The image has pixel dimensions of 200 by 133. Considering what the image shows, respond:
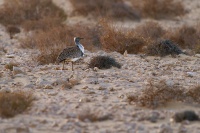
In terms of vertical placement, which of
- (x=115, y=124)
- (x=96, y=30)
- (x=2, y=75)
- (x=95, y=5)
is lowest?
(x=115, y=124)

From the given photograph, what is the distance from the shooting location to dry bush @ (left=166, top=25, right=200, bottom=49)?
15.4 m

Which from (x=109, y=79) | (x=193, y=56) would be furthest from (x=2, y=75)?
(x=193, y=56)

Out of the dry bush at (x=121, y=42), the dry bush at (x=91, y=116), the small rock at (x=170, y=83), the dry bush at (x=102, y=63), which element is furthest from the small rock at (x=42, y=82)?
the dry bush at (x=121, y=42)

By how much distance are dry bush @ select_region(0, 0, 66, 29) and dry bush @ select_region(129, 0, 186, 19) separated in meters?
3.41

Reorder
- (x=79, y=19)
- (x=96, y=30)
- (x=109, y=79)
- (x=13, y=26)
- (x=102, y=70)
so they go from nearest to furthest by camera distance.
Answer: (x=109, y=79) < (x=102, y=70) < (x=96, y=30) < (x=13, y=26) < (x=79, y=19)

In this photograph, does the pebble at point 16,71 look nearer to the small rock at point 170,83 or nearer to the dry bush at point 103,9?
the small rock at point 170,83

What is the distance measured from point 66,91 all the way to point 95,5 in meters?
11.9

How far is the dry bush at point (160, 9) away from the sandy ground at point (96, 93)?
26.6 feet

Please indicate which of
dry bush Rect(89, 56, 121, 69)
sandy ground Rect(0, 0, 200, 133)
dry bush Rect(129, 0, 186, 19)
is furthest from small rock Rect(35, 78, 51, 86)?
dry bush Rect(129, 0, 186, 19)

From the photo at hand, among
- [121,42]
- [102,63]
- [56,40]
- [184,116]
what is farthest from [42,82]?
[56,40]

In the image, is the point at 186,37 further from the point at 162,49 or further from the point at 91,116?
the point at 91,116

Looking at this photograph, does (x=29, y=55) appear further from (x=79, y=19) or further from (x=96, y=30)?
(x=79, y=19)

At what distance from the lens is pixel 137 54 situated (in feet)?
44.5

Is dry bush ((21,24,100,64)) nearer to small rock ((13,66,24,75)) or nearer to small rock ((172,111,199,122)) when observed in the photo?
small rock ((13,66,24,75))
